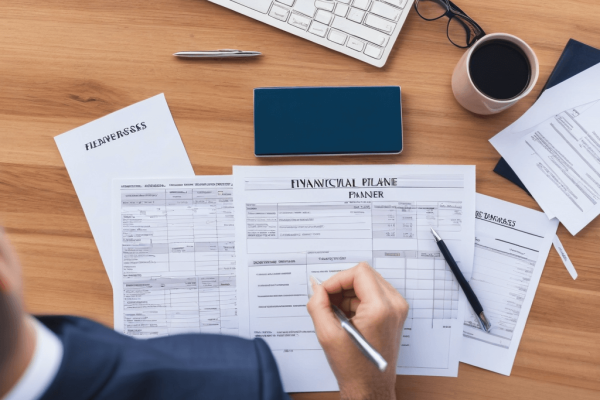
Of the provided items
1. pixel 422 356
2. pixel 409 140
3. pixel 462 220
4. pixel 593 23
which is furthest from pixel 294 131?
pixel 593 23

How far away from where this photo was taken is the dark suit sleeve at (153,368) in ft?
1.48

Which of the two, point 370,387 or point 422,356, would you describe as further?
point 422,356

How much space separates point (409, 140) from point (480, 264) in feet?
0.85

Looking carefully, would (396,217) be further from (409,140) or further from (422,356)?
(422,356)

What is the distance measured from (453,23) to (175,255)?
2.12 ft

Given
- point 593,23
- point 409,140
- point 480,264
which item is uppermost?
point 593,23

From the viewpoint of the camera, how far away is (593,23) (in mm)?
680

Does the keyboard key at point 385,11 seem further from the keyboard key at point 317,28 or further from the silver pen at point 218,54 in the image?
the silver pen at point 218,54

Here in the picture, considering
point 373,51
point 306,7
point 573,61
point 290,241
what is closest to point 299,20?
point 306,7

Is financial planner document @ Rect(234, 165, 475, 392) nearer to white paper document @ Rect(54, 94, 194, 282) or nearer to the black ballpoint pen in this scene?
the black ballpoint pen

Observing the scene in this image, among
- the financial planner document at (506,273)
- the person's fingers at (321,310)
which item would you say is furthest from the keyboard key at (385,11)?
the person's fingers at (321,310)

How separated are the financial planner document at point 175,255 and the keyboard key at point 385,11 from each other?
1.27 ft

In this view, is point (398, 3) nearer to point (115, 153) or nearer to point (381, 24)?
point (381, 24)

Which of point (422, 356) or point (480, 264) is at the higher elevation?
point (480, 264)
